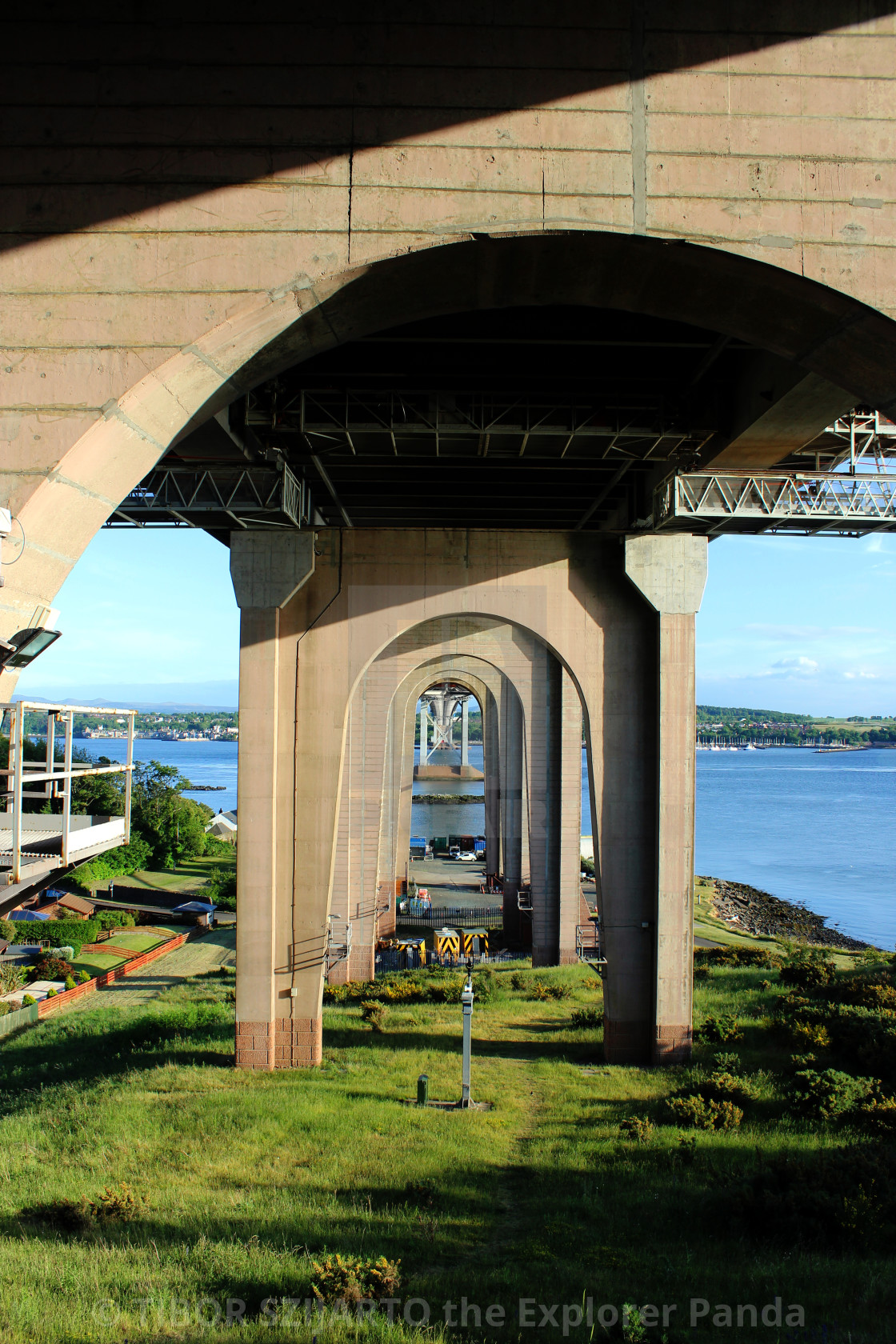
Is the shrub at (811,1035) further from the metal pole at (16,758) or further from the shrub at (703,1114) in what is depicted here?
the metal pole at (16,758)

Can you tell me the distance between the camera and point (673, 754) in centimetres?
2091

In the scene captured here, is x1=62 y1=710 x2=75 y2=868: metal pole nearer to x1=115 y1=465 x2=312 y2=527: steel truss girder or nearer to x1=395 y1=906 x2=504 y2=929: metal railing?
x1=115 y1=465 x2=312 y2=527: steel truss girder

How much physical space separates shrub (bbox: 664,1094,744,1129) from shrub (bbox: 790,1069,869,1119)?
3.83 ft

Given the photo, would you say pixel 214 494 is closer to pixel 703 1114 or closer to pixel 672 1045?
pixel 703 1114

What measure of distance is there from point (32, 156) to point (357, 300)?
7.98ft

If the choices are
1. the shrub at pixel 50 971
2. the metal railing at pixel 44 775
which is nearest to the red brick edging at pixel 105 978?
the shrub at pixel 50 971

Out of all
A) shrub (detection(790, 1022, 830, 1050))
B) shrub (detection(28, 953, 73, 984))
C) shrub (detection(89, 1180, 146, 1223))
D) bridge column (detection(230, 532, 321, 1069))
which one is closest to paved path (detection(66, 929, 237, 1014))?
shrub (detection(28, 953, 73, 984))

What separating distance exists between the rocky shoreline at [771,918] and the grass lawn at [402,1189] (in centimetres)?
2941

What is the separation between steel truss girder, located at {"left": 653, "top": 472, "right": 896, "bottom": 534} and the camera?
17.2 m

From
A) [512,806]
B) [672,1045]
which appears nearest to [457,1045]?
[672,1045]

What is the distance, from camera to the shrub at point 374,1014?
81.6 feet

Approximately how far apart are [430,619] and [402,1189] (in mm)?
12376

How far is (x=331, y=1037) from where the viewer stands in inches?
932

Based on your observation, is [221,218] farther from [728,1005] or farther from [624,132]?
[728,1005]
